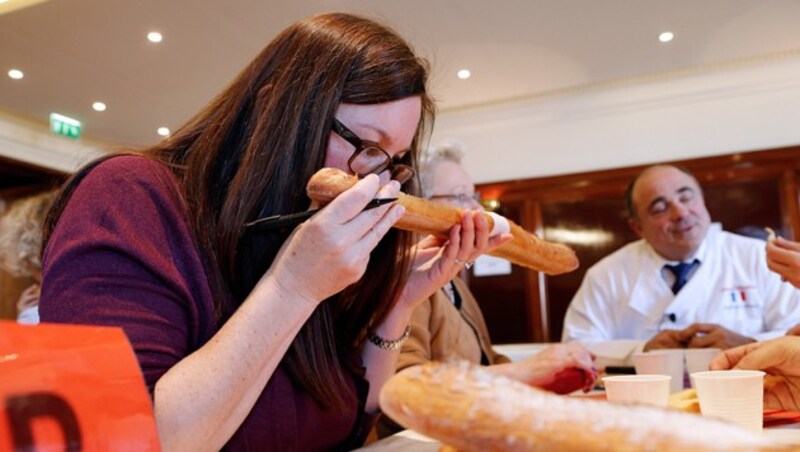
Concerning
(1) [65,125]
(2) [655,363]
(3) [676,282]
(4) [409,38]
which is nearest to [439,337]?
(2) [655,363]

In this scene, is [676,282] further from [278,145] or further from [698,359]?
[278,145]

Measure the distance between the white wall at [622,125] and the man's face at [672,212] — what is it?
231cm

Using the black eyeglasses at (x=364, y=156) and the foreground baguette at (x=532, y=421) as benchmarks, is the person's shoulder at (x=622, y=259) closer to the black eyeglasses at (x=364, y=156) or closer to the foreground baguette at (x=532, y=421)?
the black eyeglasses at (x=364, y=156)

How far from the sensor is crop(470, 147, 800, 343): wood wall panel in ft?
16.5

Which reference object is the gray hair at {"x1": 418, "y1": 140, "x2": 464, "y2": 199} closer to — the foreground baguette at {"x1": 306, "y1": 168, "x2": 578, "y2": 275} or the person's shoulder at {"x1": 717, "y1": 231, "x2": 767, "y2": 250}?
the foreground baguette at {"x1": 306, "y1": 168, "x2": 578, "y2": 275}

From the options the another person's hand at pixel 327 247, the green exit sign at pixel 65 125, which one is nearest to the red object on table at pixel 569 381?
the another person's hand at pixel 327 247

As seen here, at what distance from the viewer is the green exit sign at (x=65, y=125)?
542 cm

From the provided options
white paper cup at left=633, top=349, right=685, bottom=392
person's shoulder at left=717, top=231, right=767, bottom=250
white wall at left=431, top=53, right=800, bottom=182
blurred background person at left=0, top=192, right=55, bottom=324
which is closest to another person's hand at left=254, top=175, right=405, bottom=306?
white paper cup at left=633, top=349, right=685, bottom=392

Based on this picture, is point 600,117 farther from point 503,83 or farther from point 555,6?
point 555,6

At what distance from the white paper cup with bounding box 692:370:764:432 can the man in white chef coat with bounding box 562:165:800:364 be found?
2.02 m

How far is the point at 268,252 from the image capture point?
963 millimetres

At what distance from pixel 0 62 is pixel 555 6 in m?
3.82

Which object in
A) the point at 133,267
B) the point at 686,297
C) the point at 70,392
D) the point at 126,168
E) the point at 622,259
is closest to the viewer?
the point at 70,392

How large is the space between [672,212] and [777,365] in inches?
86.8
